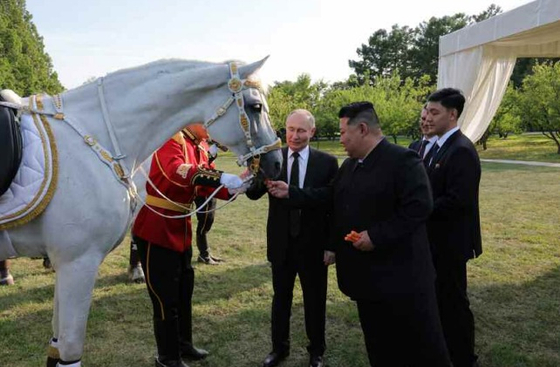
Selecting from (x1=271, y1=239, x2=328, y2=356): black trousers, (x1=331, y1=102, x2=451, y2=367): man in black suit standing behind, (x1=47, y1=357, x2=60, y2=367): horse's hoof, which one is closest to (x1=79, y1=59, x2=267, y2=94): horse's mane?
(x1=331, y1=102, x2=451, y2=367): man in black suit standing behind

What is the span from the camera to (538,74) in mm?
26312

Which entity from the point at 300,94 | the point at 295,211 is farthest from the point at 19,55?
the point at 295,211

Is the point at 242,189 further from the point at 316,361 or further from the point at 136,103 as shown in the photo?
the point at 316,361

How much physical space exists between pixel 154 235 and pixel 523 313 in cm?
387

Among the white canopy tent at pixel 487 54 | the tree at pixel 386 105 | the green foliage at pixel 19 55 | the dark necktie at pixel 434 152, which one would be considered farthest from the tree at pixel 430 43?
the dark necktie at pixel 434 152

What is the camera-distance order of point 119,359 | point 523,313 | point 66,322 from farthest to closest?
point 523,313, point 119,359, point 66,322

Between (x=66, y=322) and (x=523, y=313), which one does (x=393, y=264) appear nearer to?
(x=66, y=322)

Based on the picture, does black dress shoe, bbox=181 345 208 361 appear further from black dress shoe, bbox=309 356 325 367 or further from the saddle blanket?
the saddle blanket

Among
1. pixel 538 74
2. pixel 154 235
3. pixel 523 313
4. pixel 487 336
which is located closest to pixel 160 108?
pixel 154 235

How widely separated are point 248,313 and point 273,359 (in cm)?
110

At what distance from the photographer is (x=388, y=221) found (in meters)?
2.35

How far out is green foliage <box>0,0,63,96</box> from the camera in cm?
2965

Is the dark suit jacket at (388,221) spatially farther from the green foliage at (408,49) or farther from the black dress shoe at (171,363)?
the green foliage at (408,49)

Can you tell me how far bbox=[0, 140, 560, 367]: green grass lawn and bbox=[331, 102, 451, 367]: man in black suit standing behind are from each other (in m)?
1.12
